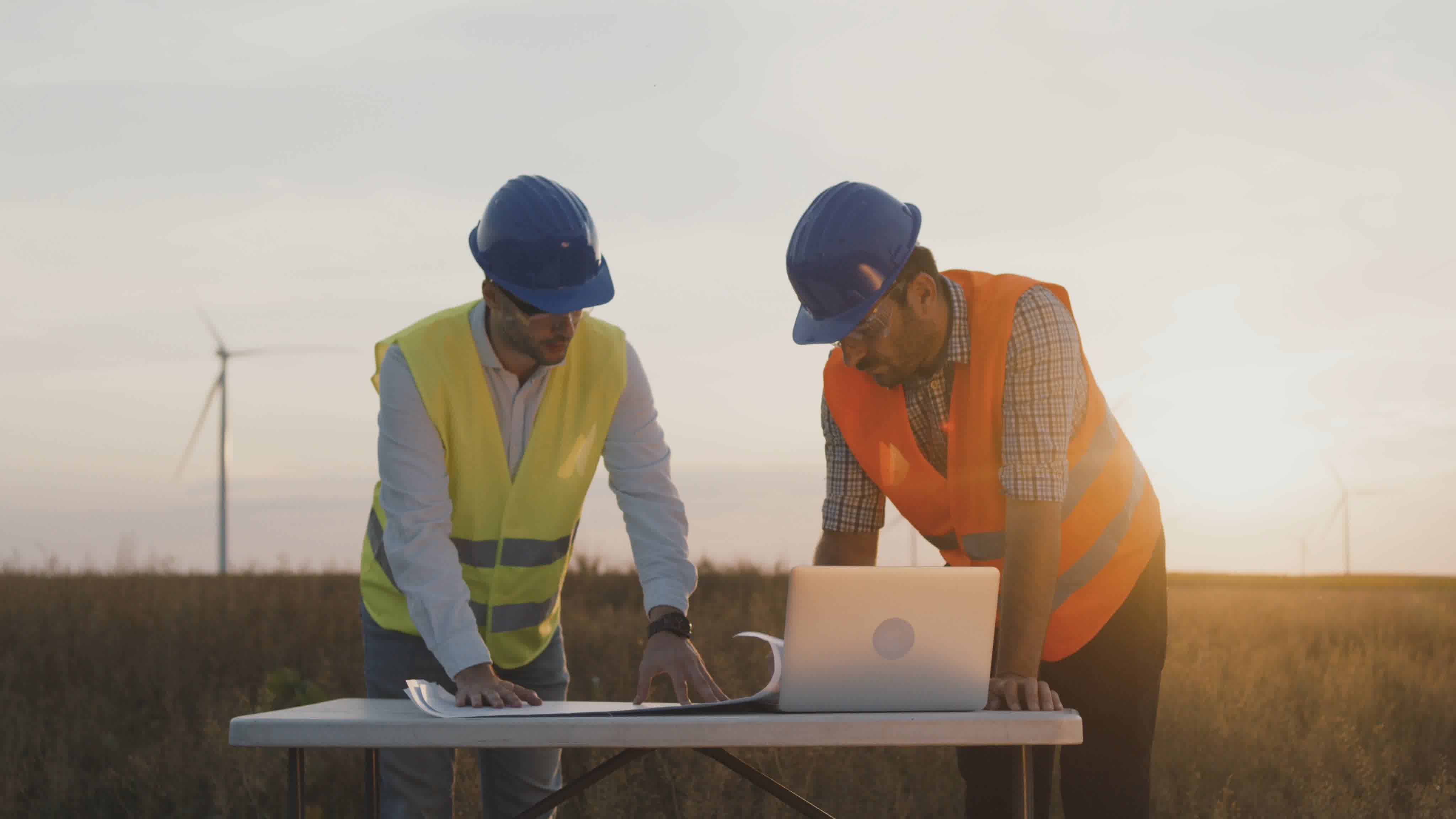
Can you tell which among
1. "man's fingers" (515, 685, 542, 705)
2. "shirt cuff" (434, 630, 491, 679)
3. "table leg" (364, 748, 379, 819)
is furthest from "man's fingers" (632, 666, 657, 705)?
"table leg" (364, 748, 379, 819)

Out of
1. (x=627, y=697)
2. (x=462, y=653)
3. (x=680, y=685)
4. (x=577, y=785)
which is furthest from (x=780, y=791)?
(x=627, y=697)

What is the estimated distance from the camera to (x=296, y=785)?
8.93 feet

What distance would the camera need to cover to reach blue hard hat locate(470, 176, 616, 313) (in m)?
3.22

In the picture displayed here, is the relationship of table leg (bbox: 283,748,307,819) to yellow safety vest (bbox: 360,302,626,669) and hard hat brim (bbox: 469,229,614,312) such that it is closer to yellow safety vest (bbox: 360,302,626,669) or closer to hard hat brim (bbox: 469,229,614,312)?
yellow safety vest (bbox: 360,302,626,669)

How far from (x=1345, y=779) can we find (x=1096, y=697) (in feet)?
14.6

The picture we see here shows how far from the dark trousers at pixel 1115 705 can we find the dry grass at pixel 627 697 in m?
2.64

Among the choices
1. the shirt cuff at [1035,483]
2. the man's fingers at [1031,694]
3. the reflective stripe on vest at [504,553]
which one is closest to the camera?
the man's fingers at [1031,694]

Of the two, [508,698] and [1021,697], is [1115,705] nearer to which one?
[1021,697]

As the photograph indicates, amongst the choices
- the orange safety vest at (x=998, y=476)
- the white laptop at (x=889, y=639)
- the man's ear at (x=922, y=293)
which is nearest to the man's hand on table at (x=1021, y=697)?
the white laptop at (x=889, y=639)

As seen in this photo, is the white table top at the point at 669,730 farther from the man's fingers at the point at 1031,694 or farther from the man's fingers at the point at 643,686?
the man's fingers at the point at 643,686

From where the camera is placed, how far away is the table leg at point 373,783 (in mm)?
3125

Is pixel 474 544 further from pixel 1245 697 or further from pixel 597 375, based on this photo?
pixel 1245 697

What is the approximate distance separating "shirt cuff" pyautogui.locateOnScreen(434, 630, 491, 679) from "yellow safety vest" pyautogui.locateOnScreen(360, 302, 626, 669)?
1.26 feet

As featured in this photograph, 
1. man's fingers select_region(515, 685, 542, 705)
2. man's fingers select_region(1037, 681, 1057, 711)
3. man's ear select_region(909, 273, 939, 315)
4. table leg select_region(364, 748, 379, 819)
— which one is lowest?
table leg select_region(364, 748, 379, 819)
